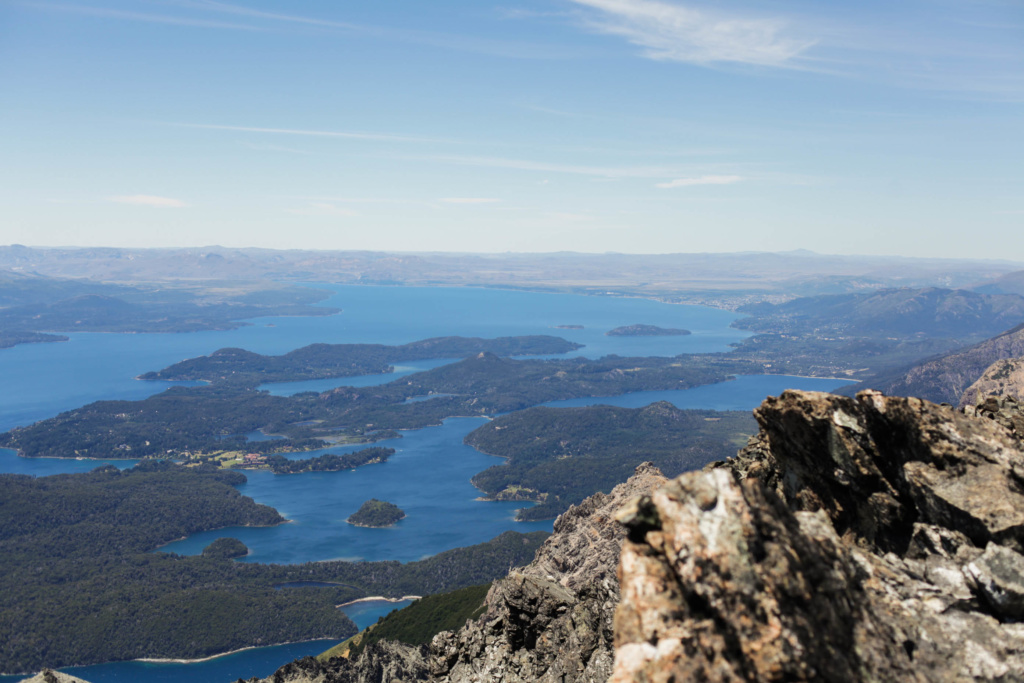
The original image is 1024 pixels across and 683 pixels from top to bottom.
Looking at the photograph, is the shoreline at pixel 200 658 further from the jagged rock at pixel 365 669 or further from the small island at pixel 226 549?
the jagged rock at pixel 365 669

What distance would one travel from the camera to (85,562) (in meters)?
160

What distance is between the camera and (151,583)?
5832 inches

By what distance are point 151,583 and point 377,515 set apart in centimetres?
5796

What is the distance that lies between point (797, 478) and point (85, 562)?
180584 millimetres

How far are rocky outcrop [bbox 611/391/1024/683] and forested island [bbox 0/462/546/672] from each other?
128 meters

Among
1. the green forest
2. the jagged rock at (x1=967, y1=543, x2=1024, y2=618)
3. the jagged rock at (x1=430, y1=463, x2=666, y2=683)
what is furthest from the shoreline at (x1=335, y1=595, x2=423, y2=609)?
the jagged rock at (x1=967, y1=543, x2=1024, y2=618)

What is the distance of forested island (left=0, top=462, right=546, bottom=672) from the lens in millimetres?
127812

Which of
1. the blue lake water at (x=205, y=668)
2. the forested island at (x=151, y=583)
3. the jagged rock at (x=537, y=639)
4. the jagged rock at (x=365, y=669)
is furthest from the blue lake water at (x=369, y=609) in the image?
the jagged rock at (x=537, y=639)

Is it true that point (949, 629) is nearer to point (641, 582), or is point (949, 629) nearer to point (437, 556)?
point (641, 582)

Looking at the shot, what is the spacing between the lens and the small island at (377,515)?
189m


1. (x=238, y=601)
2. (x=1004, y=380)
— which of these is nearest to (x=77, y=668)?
(x=238, y=601)

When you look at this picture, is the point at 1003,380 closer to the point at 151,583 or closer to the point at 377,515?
the point at 377,515

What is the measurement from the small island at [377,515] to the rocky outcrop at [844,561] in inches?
7202

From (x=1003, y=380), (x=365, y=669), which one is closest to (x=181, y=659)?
(x=365, y=669)
